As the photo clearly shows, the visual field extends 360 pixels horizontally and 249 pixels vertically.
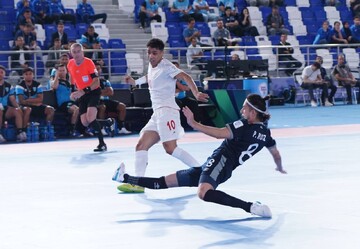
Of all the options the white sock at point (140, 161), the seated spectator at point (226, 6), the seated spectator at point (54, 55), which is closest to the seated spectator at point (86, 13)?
the seated spectator at point (54, 55)

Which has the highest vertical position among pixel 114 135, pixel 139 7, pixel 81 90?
pixel 139 7

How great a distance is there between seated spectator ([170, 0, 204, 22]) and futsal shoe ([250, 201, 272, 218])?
23051 millimetres

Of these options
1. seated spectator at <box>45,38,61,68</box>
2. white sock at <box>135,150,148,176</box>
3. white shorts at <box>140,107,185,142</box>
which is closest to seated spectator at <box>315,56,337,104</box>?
seated spectator at <box>45,38,61,68</box>

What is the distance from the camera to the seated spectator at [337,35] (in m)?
34.4

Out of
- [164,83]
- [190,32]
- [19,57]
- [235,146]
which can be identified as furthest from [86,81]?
[190,32]

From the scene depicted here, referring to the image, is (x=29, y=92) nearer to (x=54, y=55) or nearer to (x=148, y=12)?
(x=54, y=55)

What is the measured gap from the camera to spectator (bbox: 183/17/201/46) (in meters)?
30.5

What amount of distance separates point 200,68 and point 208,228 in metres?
20.7

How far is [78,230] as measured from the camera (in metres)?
9.20

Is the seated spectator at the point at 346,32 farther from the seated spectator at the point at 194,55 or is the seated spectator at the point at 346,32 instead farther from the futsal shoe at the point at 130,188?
the futsal shoe at the point at 130,188

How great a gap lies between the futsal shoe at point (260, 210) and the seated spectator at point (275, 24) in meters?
25.1

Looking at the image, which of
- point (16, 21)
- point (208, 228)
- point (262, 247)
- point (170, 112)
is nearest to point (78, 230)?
point (208, 228)

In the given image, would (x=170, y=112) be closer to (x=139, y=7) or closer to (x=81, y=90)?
(x=81, y=90)

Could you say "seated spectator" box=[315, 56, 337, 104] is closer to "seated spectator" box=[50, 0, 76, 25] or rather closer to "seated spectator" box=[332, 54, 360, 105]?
"seated spectator" box=[332, 54, 360, 105]
